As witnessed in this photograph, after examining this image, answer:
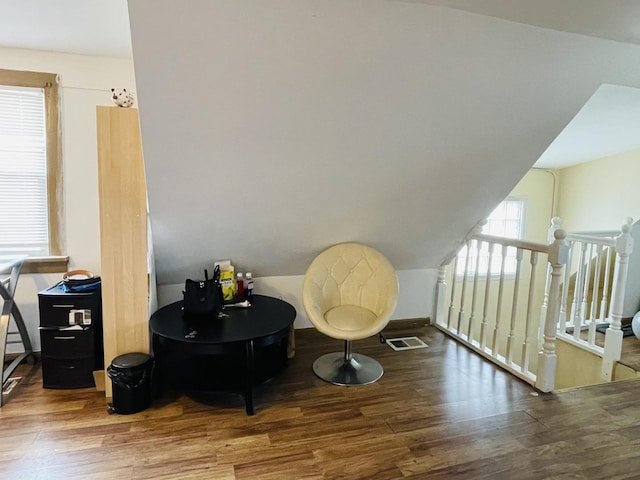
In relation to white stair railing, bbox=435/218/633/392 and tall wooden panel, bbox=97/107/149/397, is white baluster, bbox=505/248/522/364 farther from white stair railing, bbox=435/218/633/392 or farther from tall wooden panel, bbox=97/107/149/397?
tall wooden panel, bbox=97/107/149/397

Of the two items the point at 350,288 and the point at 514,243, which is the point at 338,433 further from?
the point at 514,243

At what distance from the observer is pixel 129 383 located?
218cm

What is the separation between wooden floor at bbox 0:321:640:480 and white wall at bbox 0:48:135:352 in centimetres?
62

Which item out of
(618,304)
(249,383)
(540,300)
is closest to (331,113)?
(249,383)

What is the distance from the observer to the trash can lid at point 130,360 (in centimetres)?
218

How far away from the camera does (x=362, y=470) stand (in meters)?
1.80

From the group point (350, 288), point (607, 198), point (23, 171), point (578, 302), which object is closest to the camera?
point (23, 171)

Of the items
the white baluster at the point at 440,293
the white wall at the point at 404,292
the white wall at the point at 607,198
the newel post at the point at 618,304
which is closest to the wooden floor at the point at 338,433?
the newel post at the point at 618,304

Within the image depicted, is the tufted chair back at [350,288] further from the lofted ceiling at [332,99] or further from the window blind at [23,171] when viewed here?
the window blind at [23,171]

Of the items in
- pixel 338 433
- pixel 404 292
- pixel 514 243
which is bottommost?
pixel 338 433

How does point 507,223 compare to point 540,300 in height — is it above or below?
above

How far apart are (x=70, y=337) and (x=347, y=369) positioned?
5.96ft

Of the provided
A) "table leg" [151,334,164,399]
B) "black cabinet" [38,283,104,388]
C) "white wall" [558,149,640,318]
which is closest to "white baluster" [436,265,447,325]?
"white wall" [558,149,640,318]

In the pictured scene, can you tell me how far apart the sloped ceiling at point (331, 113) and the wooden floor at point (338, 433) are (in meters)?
1.11
